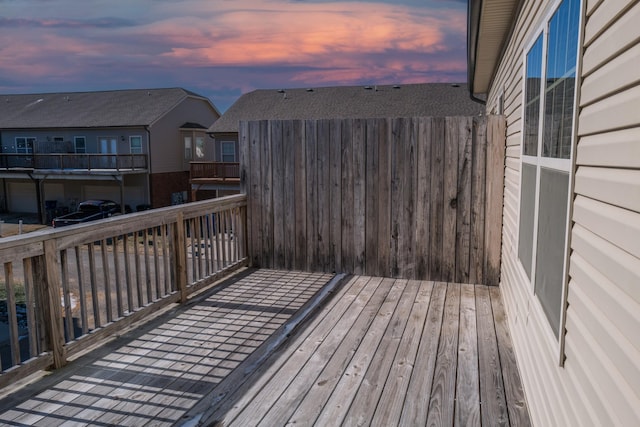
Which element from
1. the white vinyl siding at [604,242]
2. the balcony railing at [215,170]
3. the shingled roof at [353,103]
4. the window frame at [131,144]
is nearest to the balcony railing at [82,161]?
the window frame at [131,144]

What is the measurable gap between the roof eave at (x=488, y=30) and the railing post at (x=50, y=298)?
3548 millimetres

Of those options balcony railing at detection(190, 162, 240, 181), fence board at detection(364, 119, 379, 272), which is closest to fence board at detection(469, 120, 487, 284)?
fence board at detection(364, 119, 379, 272)

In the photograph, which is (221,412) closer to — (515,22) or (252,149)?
(252,149)

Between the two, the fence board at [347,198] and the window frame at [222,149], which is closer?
the fence board at [347,198]

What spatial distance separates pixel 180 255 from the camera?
169 inches

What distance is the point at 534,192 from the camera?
270 centimetres

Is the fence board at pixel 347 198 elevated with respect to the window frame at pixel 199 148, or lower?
lower

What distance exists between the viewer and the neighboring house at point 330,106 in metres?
16.2

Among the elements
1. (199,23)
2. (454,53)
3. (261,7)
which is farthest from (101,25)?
(454,53)

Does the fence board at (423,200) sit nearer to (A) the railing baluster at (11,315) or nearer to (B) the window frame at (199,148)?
(A) the railing baluster at (11,315)

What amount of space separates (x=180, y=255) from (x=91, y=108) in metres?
20.2

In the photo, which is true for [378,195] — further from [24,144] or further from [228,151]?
[24,144]

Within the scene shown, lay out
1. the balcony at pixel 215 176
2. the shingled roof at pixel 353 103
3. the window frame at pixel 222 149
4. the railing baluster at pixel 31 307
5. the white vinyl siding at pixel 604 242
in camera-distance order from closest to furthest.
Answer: the white vinyl siding at pixel 604 242
the railing baluster at pixel 31 307
the shingled roof at pixel 353 103
the balcony at pixel 215 176
the window frame at pixel 222 149

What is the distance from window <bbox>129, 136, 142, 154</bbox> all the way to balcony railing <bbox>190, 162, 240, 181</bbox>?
3630 mm
